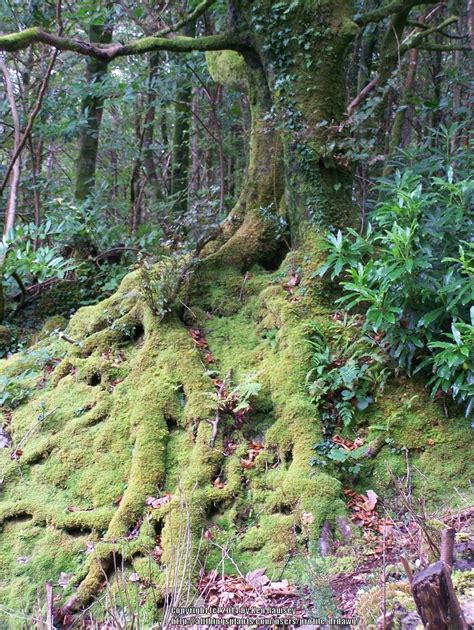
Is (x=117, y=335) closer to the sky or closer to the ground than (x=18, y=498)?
closer to the sky

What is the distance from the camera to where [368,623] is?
2.21m

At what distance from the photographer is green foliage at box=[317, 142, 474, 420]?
3787mm

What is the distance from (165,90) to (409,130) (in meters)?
4.64

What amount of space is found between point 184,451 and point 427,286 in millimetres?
2378

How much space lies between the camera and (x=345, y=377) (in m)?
4.42

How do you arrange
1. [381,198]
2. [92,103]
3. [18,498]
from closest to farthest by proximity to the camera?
[18,498] → [381,198] → [92,103]

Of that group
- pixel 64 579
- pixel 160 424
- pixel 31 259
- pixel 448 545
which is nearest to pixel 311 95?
pixel 160 424

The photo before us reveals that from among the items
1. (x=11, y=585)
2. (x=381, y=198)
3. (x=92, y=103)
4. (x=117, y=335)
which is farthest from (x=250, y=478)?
(x=92, y=103)

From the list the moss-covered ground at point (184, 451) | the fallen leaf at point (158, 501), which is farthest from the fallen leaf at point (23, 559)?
the fallen leaf at point (158, 501)

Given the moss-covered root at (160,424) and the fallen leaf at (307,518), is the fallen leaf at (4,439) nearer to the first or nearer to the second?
the moss-covered root at (160,424)

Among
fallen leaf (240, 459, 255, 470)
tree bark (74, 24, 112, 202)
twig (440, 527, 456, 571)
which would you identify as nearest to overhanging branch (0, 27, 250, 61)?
fallen leaf (240, 459, 255, 470)

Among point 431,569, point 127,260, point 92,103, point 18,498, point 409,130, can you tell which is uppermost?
point 92,103

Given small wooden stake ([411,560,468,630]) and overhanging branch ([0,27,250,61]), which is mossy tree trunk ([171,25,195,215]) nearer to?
overhanging branch ([0,27,250,61])

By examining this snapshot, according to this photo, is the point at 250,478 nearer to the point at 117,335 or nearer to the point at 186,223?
the point at 117,335
